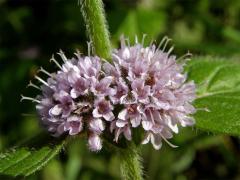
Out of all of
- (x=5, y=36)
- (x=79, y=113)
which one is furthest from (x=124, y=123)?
(x=5, y=36)

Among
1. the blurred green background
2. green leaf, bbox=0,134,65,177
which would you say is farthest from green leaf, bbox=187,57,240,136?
the blurred green background

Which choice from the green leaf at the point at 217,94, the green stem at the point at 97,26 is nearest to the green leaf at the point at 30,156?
the green stem at the point at 97,26

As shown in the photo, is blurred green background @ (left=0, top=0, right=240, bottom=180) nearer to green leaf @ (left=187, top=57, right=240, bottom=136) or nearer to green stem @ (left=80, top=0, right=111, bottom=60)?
green leaf @ (left=187, top=57, right=240, bottom=136)

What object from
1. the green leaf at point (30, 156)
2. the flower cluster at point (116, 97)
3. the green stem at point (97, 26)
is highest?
the green stem at point (97, 26)

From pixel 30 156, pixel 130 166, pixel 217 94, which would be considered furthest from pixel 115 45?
pixel 30 156

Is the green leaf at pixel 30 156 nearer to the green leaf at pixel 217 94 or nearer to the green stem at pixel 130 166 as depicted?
the green stem at pixel 130 166

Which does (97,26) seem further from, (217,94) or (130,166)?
(217,94)
